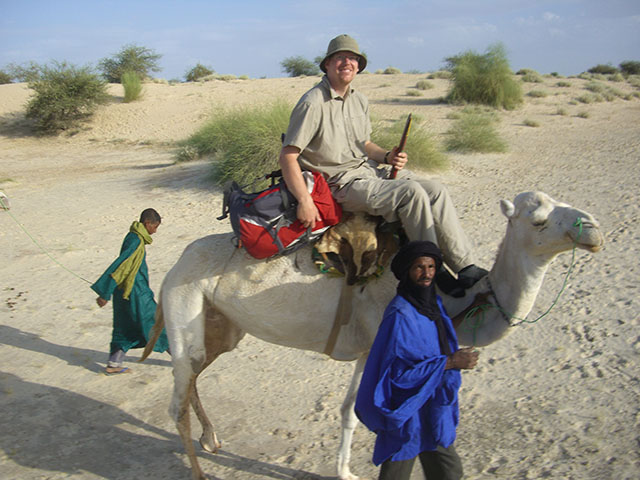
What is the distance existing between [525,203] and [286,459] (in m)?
2.50

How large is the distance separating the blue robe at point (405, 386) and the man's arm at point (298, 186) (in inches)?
35.1

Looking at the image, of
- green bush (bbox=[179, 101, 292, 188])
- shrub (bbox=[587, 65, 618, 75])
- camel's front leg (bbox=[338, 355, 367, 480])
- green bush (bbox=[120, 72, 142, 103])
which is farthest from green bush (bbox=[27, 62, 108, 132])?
shrub (bbox=[587, 65, 618, 75])

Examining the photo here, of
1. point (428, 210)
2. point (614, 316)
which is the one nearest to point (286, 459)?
point (428, 210)

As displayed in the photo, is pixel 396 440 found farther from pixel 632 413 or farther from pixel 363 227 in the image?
pixel 632 413

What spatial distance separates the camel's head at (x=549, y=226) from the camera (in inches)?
107

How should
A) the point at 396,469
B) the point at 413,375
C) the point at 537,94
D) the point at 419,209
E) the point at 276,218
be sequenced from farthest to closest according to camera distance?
the point at 537,94, the point at 276,218, the point at 419,209, the point at 396,469, the point at 413,375

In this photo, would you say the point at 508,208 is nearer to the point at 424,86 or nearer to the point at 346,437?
the point at 346,437

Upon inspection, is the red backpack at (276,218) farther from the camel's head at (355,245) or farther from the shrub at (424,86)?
the shrub at (424,86)

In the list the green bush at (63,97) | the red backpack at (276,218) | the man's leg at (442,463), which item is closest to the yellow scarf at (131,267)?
the red backpack at (276,218)

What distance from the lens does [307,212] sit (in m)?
3.22

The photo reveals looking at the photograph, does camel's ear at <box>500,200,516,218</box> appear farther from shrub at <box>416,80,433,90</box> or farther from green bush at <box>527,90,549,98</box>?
shrub at <box>416,80,433,90</box>

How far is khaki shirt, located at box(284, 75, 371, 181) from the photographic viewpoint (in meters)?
3.33

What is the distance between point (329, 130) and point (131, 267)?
282 cm

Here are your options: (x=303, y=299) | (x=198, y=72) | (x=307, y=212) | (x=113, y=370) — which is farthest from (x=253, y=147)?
(x=198, y=72)
